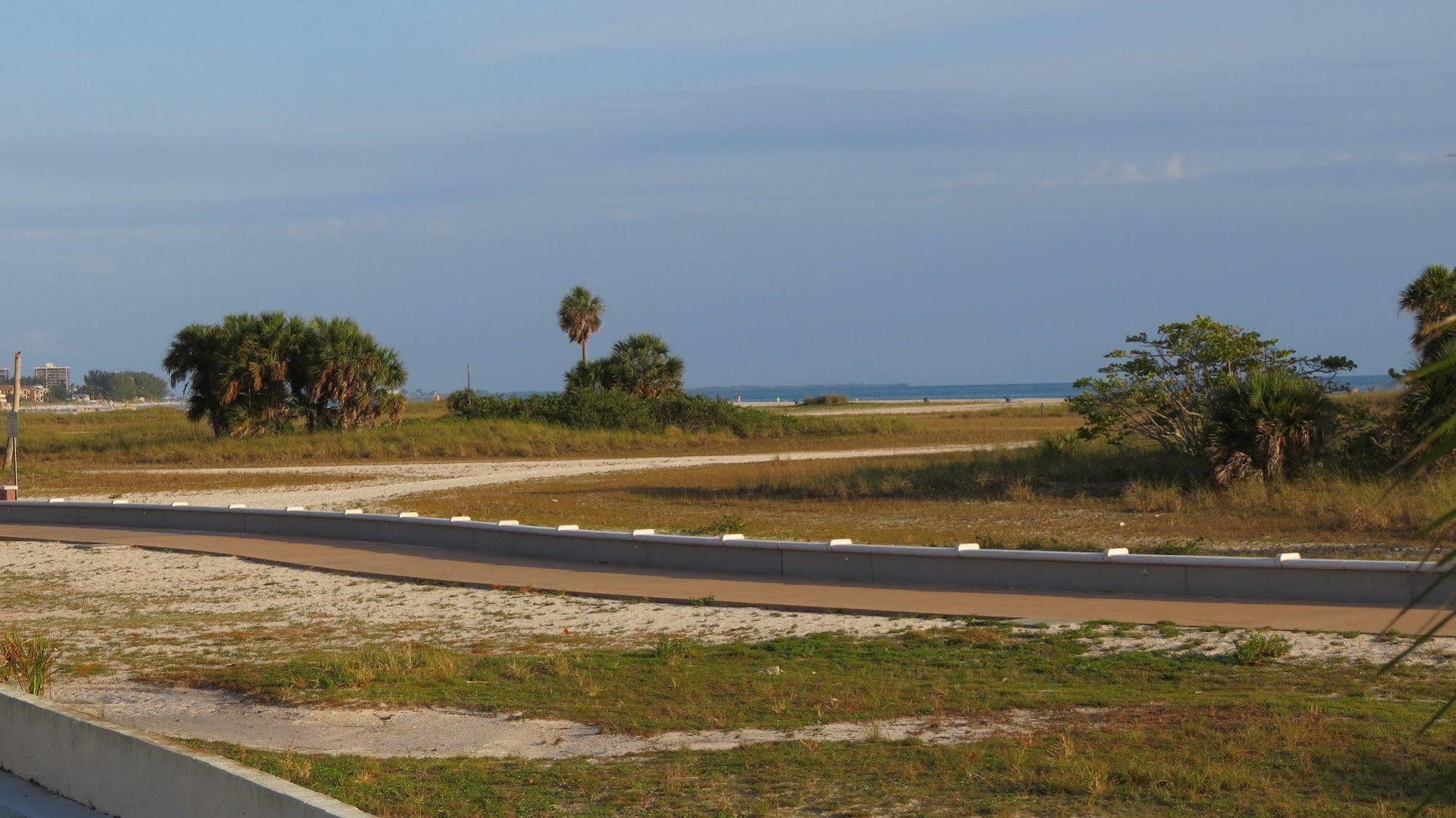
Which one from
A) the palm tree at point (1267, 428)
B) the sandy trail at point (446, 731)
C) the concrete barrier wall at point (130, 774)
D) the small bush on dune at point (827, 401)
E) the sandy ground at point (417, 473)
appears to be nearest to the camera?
the concrete barrier wall at point (130, 774)

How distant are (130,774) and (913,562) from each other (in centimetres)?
1002

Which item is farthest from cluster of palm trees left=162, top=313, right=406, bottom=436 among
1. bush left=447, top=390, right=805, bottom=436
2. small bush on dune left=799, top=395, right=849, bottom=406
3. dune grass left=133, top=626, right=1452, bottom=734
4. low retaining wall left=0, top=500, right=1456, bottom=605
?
small bush on dune left=799, top=395, right=849, bottom=406

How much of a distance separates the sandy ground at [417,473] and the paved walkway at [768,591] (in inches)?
326

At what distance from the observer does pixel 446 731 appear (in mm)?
9711

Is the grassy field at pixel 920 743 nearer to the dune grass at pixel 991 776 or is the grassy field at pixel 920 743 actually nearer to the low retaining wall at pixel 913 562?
the dune grass at pixel 991 776

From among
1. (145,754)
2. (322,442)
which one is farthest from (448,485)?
(145,754)

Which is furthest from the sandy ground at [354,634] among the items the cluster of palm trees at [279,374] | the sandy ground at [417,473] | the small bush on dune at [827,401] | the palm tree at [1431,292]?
the small bush on dune at [827,401]

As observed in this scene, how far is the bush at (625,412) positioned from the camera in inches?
2258

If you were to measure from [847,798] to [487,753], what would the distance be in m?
2.67

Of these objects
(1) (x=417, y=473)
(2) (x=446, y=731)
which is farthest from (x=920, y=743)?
(1) (x=417, y=473)

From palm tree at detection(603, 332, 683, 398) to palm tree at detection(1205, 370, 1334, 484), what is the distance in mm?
40323

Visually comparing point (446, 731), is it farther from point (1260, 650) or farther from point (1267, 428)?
point (1267, 428)

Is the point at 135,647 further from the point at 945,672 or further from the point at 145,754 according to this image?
the point at 945,672

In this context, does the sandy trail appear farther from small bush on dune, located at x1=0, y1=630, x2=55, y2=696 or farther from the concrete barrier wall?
the concrete barrier wall
